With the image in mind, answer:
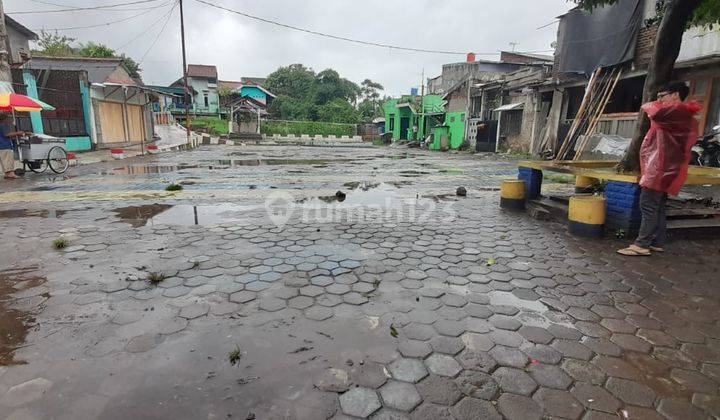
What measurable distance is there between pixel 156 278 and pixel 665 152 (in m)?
5.37

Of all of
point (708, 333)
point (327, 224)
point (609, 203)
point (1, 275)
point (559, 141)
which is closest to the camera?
point (708, 333)

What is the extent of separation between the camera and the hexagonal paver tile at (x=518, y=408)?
1.96 meters

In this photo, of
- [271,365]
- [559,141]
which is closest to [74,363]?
[271,365]

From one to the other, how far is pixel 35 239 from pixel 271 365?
14.6 ft

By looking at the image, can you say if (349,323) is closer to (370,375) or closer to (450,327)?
(370,375)

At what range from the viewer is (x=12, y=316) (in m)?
2.95

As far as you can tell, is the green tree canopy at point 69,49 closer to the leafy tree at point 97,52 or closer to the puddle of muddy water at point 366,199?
the leafy tree at point 97,52

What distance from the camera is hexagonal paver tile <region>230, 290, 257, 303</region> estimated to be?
3236 millimetres

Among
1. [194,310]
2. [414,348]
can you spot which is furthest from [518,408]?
[194,310]

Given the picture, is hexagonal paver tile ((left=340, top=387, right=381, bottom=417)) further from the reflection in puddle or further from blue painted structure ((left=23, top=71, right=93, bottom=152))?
blue painted structure ((left=23, top=71, right=93, bottom=152))

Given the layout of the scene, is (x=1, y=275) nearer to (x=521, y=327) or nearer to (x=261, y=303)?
(x=261, y=303)

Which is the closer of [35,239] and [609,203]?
[35,239]

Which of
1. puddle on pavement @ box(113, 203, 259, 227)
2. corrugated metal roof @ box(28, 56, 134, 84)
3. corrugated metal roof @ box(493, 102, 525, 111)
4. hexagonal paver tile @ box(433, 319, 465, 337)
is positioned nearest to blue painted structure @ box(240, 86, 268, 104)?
corrugated metal roof @ box(28, 56, 134, 84)

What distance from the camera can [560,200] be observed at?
6754 mm
